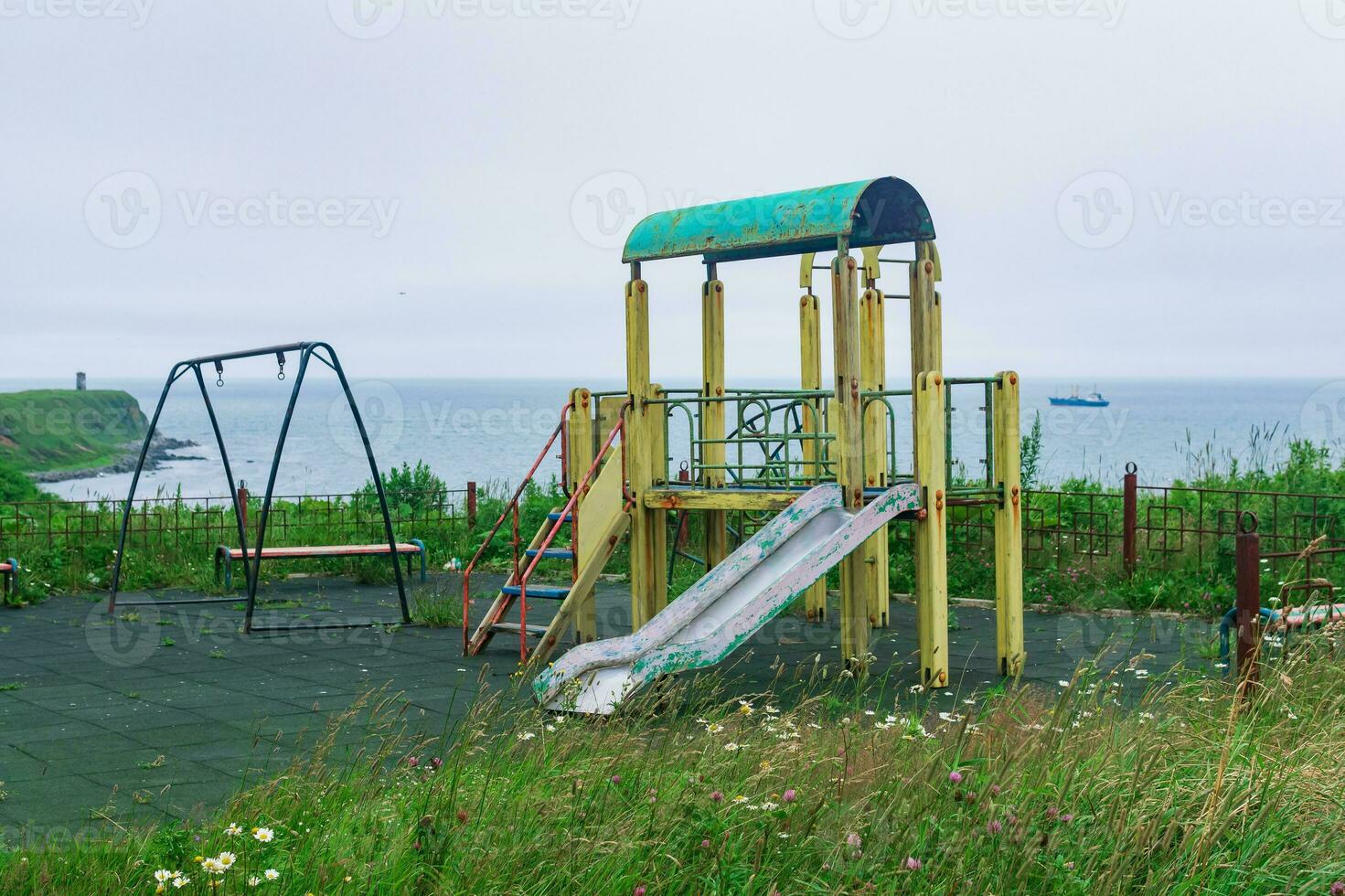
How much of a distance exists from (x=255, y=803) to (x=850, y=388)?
530 centimetres

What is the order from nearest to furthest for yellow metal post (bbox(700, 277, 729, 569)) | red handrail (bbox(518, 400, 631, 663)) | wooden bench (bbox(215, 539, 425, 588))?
red handrail (bbox(518, 400, 631, 663))
yellow metal post (bbox(700, 277, 729, 569))
wooden bench (bbox(215, 539, 425, 588))

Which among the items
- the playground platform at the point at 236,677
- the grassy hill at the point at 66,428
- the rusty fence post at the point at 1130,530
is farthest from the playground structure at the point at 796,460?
the grassy hill at the point at 66,428

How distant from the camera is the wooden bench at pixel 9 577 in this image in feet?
45.2

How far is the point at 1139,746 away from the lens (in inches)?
198

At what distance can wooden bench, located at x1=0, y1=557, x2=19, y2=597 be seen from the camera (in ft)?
45.2

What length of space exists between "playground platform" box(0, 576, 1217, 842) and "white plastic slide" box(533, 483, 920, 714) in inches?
24.1

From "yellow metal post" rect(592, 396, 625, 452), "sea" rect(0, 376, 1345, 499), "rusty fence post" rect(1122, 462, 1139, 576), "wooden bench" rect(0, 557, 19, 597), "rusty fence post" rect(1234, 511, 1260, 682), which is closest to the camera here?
"rusty fence post" rect(1234, 511, 1260, 682)

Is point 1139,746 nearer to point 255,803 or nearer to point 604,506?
point 255,803

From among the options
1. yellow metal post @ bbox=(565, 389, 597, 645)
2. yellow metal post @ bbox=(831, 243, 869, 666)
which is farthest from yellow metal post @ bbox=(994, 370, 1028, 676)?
yellow metal post @ bbox=(565, 389, 597, 645)

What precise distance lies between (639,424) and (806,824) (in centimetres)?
618

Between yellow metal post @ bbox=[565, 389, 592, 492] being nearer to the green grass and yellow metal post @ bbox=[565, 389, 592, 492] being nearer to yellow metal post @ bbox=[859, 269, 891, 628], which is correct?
yellow metal post @ bbox=[859, 269, 891, 628]

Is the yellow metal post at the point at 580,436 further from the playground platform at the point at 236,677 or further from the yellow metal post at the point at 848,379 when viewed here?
the yellow metal post at the point at 848,379

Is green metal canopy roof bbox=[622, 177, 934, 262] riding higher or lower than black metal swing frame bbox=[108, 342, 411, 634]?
higher

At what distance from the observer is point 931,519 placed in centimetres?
963
